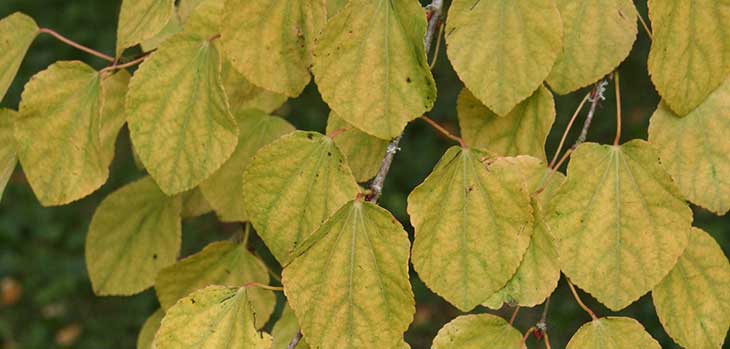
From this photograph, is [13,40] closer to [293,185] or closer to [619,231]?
[293,185]

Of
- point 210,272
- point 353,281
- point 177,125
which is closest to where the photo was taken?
point 353,281

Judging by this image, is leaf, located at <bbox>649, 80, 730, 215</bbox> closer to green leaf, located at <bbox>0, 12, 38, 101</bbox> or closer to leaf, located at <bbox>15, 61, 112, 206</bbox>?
leaf, located at <bbox>15, 61, 112, 206</bbox>

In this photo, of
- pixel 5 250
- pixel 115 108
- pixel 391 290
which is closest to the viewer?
pixel 391 290

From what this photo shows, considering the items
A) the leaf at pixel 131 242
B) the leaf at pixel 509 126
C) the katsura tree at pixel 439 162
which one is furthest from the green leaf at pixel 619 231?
the leaf at pixel 131 242

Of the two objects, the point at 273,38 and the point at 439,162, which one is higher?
the point at 273,38

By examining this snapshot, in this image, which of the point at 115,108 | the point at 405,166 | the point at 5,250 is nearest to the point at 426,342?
the point at 405,166

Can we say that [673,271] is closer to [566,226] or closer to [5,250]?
[566,226]

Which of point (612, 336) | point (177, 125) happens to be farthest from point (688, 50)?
point (177, 125)
